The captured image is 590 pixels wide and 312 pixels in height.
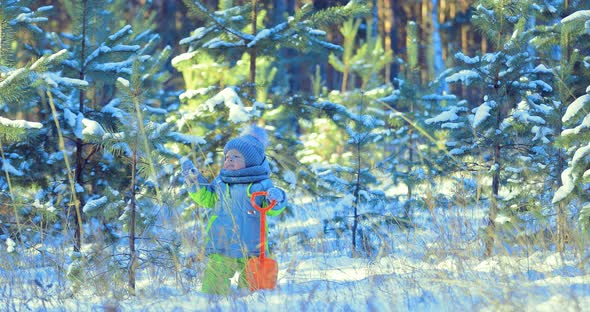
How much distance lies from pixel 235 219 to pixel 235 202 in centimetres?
13

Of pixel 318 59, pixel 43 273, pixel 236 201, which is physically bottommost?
pixel 43 273

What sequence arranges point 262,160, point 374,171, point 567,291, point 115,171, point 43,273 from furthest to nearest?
point 374,171, point 115,171, point 43,273, point 262,160, point 567,291

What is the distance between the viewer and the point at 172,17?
2678cm

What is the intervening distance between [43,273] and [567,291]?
4454mm

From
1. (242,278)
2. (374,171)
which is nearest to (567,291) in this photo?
(242,278)

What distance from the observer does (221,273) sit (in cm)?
489

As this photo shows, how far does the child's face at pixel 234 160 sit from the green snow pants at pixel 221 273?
2.22 ft

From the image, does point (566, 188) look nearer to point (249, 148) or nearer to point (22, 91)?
point (249, 148)

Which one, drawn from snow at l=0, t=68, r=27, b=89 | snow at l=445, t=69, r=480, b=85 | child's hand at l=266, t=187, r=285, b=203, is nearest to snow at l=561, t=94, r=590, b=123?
snow at l=445, t=69, r=480, b=85

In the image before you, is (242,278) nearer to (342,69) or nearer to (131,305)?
(131,305)

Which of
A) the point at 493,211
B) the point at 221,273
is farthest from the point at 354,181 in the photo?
the point at 221,273

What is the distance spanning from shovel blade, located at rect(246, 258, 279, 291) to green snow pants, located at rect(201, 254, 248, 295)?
0.08 metres

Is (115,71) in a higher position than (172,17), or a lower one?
lower

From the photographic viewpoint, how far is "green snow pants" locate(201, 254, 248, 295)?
15.7 ft
